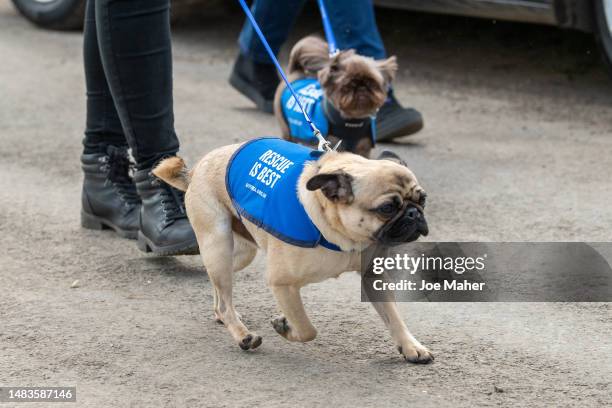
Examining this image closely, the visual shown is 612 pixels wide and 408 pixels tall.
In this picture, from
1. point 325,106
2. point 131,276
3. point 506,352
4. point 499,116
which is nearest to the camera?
point 506,352

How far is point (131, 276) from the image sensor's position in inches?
165

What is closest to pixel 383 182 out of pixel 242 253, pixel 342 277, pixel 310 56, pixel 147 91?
pixel 242 253

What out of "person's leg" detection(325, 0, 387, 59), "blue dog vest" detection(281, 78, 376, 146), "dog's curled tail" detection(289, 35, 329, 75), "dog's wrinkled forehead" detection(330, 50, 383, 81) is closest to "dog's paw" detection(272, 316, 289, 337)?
"blue dog vest" detection(281, 78, 376, 146)

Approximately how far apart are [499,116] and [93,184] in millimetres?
2762

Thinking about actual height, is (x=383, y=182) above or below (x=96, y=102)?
above

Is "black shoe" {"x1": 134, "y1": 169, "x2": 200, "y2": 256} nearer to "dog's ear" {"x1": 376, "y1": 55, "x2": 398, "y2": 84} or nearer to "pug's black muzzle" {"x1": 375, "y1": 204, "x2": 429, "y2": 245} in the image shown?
"pug's black muzzle" {"x1": 375, "y1": 204, "x2": 429, "y2": 245}

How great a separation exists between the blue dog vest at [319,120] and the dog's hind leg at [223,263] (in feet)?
5.81

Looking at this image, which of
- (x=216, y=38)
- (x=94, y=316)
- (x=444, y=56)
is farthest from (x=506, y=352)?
(x=216, y=38)

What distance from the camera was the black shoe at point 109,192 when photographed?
4609mm

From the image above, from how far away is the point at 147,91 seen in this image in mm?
4160

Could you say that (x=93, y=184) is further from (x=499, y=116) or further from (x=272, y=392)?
(x=499, y=116)

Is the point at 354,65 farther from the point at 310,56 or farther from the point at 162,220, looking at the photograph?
the point at 162,220

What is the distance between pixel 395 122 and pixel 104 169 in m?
1.91

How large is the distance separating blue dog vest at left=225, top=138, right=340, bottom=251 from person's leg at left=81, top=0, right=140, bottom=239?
1.20 metres
